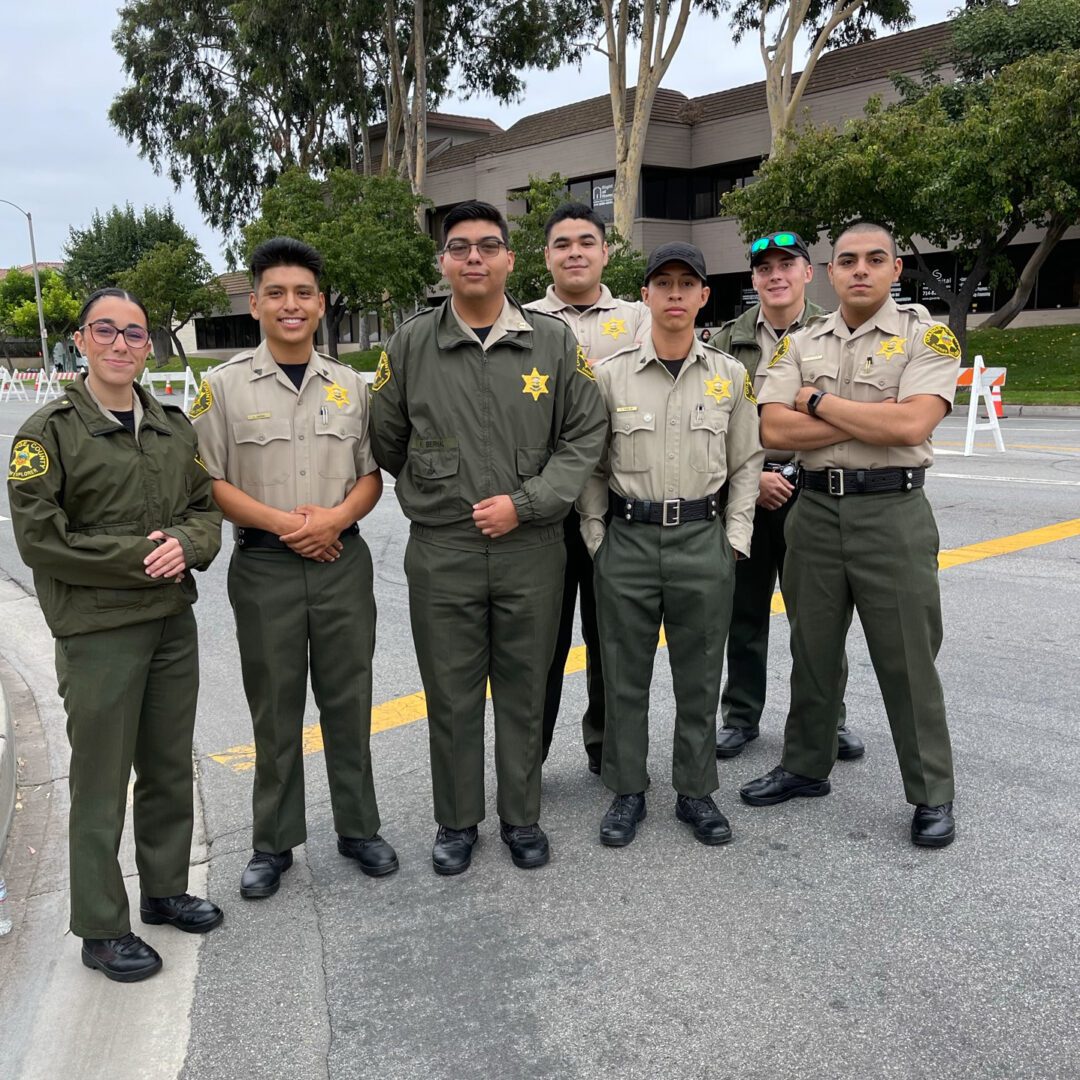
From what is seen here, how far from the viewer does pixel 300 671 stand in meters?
3.46

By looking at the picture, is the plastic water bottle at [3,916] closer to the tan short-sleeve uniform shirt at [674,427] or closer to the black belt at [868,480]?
the tan short-sleeve uniform shirt at [674,427]

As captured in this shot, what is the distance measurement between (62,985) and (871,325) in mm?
3266

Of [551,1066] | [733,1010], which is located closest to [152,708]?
[551,1066]

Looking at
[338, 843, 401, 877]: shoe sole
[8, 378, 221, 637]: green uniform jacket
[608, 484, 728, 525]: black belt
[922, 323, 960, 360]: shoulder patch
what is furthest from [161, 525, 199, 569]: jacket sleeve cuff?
[922, 323, 960, 360]: shoulder patch

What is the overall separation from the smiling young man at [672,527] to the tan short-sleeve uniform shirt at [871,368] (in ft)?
0.62

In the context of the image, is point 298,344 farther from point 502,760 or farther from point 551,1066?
point 551,1066

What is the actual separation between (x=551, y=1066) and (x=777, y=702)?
2.81 m

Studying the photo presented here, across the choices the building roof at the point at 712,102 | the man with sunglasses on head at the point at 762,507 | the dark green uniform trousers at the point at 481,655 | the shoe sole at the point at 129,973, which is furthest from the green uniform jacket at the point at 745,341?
the building roof at the point at 712,102

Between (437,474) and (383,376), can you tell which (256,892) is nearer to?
(437,474)

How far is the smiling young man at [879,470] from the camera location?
140 inches

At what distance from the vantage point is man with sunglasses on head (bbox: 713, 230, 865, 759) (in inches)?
169

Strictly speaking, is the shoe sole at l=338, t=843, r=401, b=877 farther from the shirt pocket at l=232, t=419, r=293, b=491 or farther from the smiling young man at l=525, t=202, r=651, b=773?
the shirt pocket at l=232, t=419, r=293, b=491

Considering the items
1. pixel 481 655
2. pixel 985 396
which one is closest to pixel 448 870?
pixel 481 655

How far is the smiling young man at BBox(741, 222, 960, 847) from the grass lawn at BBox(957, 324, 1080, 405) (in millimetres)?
18593
